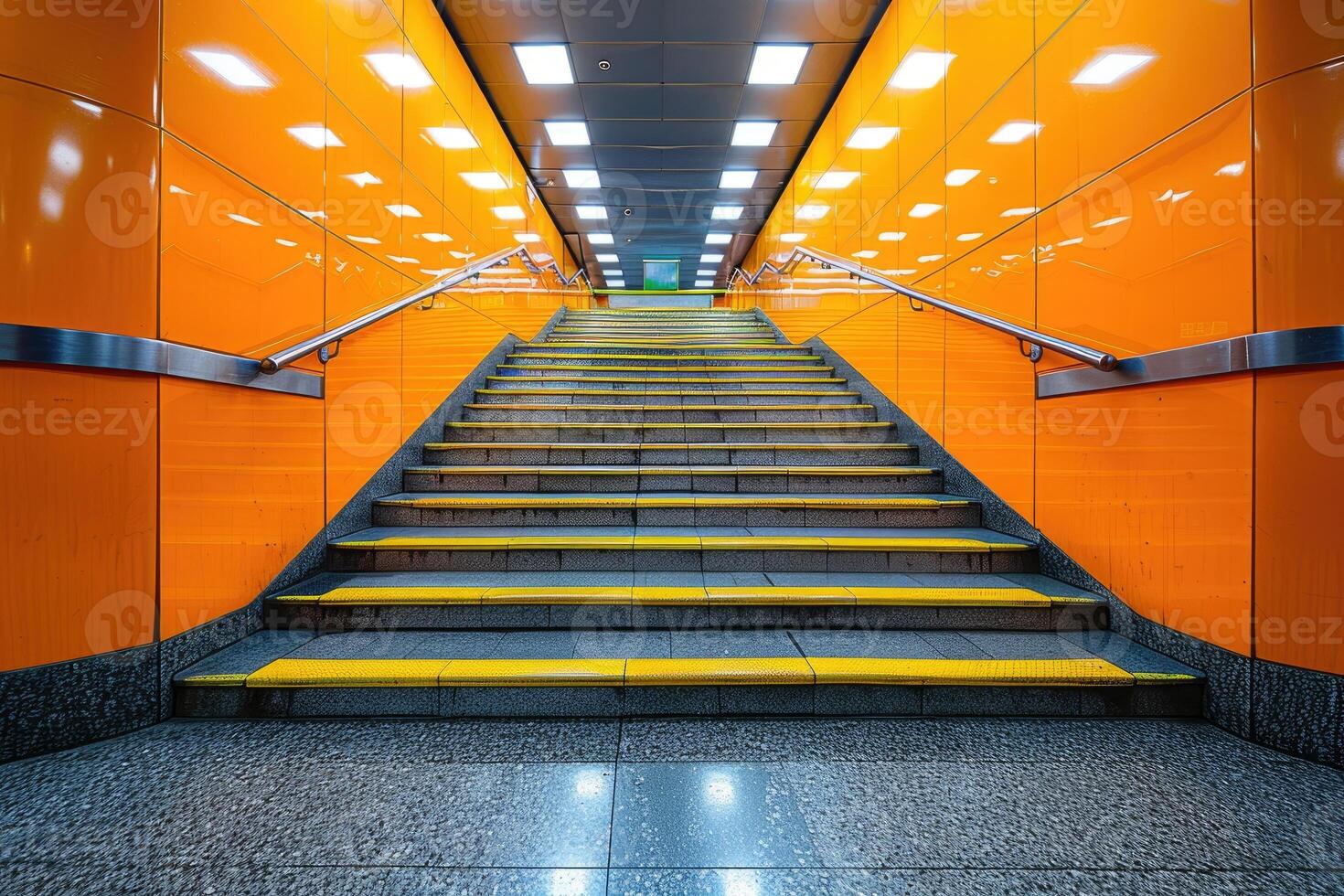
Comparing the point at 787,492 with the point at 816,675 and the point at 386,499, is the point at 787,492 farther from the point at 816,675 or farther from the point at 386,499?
the point at 386,499

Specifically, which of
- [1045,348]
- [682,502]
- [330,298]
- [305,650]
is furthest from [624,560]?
[1045,348]

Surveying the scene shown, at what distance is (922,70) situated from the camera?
3637 mm

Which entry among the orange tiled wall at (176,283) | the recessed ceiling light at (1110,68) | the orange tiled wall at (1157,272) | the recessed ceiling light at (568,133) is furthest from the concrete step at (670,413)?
the recessed ceiling light at (568,133)

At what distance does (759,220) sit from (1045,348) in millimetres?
7917

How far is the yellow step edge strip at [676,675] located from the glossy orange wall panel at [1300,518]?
317mm

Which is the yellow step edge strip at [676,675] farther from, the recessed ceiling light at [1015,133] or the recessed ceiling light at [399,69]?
the recessed ceiling light at [399,69]

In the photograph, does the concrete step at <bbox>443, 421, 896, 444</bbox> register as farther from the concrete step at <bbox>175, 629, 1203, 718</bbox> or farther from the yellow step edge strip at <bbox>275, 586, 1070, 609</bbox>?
the concrete step at <bbox>175, 629, 1203, 718</bbox>

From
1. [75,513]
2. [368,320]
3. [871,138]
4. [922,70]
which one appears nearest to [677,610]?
[75,513]

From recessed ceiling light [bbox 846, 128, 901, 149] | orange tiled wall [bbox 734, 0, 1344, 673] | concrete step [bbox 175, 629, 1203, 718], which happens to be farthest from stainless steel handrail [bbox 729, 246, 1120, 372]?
concrete step [bbox 175, 629, 1203, 718]

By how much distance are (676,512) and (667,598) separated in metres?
0.78

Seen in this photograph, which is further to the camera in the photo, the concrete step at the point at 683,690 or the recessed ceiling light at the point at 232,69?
the recessed ceiling light at the point at 232,69

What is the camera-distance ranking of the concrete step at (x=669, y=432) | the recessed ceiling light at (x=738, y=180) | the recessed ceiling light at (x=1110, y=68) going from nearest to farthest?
the recessed ceiling light at (x=1110, y=68)
the concrete step at (x=669, y=432)
the recessed ceiling light at (x=738, y=180)

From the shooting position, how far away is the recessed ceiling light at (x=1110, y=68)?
6.59 feet

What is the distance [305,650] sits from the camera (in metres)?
1.96
